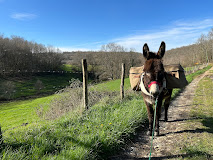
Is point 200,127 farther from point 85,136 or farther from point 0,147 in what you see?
point 0,147

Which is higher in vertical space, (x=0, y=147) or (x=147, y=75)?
(x=147, y=75)

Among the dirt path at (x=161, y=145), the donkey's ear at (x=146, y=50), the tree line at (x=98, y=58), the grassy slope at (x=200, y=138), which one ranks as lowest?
the dirt path at (x=161, y=145)

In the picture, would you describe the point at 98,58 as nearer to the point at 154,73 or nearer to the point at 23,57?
the point at 23,57

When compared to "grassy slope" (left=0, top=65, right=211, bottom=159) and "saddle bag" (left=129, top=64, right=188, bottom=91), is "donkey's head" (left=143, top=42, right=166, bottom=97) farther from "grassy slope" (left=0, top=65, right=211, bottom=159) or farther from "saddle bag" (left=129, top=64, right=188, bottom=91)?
"grassy slope" (left=0, top=65, right=211, bottom=159)

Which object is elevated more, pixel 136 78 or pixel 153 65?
pixel 153 65

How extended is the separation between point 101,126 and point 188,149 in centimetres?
242

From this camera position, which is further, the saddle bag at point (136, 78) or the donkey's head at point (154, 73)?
the saddle bag at point (136, 78)

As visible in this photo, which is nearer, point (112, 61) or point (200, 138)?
point (200, 138)

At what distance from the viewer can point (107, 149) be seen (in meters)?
3.48

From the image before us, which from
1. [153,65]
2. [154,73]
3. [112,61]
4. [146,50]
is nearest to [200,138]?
[154,73]

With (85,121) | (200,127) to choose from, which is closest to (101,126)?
(85,121)

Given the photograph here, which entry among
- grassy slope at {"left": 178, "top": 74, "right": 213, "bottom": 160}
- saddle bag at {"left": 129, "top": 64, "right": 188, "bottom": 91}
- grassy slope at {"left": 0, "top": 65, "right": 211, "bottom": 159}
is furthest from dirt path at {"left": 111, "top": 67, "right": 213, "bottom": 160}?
saddle bag at {"left": 129, "top": 64, "right": 188, "bottom": 91}

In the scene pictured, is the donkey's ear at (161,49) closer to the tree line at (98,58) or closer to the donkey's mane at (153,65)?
the donkey's mane at (153,65)

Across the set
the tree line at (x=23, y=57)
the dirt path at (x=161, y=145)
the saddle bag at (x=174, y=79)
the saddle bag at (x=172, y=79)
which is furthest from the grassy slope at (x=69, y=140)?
the tree line at (x=23, y=57)
